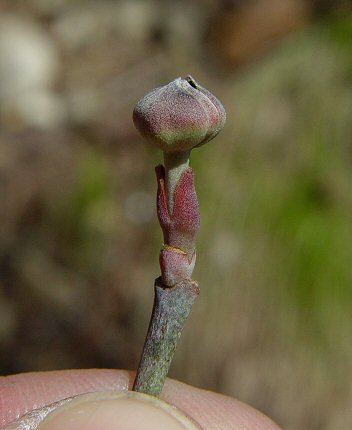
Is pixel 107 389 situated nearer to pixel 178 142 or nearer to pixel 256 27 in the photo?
pixel 178 142

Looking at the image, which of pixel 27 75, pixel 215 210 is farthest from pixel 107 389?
pixel 27 75

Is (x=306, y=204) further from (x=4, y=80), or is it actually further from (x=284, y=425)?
(x=4, y=80)

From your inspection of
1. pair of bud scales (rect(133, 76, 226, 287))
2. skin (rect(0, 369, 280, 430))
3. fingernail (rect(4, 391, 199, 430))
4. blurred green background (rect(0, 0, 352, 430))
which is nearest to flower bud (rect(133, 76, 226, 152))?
pair of bud scales (rect(133, 76, 226, 287))

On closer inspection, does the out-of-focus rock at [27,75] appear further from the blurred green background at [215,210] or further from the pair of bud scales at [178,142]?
the pair of bud scales at [178,142]

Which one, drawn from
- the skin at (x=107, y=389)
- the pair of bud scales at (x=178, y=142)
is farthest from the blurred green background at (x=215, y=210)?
the pair of bud scales at (x=178, y=142)

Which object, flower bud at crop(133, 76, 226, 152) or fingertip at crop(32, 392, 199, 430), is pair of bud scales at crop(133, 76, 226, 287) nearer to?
flower bud at crop(133, 76, 226, 152)

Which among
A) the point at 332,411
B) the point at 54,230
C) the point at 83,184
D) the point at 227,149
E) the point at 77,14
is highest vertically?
the point at 77,14

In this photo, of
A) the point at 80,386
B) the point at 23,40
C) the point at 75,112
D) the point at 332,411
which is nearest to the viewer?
the point at 80,386

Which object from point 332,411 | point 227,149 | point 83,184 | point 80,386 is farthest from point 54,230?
point 80,386
